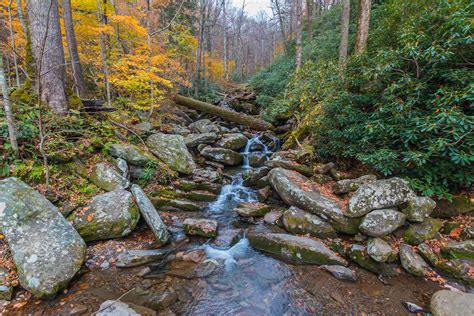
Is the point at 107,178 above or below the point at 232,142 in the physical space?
below

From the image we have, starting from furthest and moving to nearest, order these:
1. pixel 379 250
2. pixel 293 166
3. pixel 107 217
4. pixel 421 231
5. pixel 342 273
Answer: pixel 293 166, pixel 107 217, pixel 421 231, pixel 379 250, pixel 342 273

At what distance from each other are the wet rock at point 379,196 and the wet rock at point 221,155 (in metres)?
4.47

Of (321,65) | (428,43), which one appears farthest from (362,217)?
(321,65)

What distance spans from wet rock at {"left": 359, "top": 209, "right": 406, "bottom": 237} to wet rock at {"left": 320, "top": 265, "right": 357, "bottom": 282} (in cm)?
88

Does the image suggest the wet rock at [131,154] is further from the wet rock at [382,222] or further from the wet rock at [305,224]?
the wet rock at [382,222]

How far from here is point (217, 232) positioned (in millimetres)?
4832

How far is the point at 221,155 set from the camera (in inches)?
314

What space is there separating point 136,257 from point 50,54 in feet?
16.8

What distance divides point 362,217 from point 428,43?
143 inches

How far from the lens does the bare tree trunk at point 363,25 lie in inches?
269

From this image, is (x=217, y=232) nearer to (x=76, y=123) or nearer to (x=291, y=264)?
(x=291, y=264)

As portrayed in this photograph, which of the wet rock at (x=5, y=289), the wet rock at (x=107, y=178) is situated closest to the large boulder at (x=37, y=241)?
the wet rock at (x=5, y=289)

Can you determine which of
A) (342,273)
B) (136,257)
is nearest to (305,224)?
(342,273)

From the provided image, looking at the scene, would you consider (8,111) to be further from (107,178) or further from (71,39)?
(71,39)
